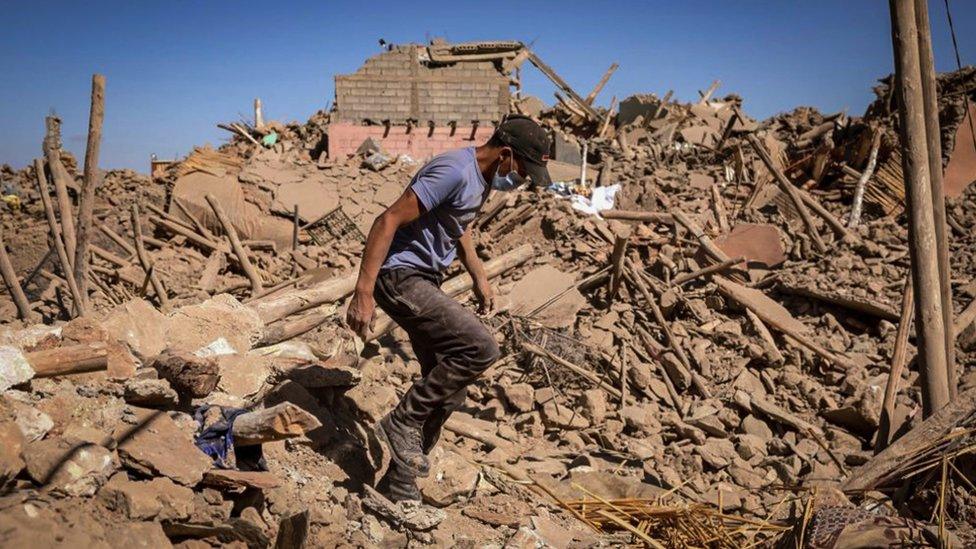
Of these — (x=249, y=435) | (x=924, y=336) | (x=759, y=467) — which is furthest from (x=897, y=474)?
(x=249, y=435)

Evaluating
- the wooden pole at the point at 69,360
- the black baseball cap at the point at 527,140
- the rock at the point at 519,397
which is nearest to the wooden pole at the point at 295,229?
the rock at the point at 519,397

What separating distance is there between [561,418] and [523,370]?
772 millimetres

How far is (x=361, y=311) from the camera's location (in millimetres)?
3350

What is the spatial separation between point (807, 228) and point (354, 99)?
10920mm

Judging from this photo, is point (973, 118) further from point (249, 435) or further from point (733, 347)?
point (249, 435)

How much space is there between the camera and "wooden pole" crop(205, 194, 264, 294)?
1002cm

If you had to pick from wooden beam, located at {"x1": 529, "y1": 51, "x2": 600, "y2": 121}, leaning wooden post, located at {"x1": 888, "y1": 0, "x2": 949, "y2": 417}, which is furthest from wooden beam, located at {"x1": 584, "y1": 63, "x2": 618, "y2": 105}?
leaning wooden post, located at {"x1": 888, "y1": 0, "x2": 949, "y2": 417}

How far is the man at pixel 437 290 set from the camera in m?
→ 3.48

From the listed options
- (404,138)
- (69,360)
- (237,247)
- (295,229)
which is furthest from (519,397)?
(404,138)

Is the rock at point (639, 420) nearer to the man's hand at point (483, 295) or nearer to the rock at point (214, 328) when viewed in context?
the man's hand at point (483, 295)

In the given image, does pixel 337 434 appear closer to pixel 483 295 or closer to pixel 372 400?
pixel 372 400

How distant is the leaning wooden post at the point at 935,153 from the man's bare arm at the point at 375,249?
327cm

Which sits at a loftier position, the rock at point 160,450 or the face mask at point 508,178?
the face mask at point 508,178

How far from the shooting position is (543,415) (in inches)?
233
